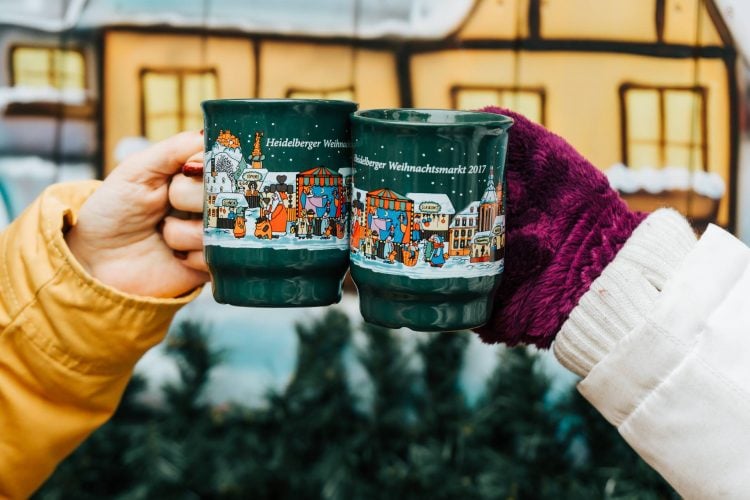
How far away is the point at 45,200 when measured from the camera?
4.31 feet

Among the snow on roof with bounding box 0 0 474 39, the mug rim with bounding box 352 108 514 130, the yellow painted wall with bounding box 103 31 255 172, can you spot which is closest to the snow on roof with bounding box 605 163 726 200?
the snow on roof with bounding box 0 0 474 39

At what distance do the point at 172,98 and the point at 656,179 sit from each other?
145cm

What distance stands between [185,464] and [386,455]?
0.55m

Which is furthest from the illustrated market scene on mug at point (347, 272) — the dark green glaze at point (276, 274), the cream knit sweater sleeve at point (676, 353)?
the cream knit sweater sleeve at point (676, 353)

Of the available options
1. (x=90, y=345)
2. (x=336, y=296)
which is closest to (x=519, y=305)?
(x=336, y=296)

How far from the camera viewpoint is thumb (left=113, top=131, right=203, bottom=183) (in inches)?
49.6

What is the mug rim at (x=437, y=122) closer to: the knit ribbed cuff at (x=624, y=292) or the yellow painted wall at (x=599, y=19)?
the knit ribbed cuff at (x=624, y=292)

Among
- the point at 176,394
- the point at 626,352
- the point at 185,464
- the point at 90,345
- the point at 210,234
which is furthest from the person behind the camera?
the point at 176,394

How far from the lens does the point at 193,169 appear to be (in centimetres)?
121

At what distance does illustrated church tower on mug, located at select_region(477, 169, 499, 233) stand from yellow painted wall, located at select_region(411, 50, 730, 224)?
1706mm

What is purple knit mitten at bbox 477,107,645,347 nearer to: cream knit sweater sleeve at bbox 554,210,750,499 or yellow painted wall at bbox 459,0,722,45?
cream knit sweater sleeve at bbox 554,210,750,499

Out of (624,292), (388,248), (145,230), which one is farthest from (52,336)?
(624,292)

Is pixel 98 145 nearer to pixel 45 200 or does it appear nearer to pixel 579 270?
pixel 45 200

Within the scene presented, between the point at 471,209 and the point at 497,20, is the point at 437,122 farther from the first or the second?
the point at 497,20
